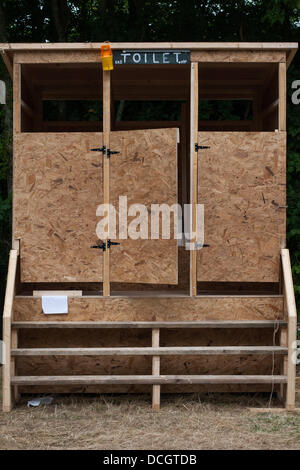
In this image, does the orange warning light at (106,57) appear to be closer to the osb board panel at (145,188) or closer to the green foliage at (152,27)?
the osb board panel at (145,188)

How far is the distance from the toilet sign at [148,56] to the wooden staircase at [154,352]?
216 cm

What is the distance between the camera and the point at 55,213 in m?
5.36

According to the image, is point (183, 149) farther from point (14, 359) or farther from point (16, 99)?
point (14, 359)

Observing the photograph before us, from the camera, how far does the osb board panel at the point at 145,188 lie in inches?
205

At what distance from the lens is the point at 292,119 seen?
8008 mm

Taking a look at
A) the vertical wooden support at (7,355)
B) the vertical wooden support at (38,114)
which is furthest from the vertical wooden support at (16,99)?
the vertical wooden support at (38,114)

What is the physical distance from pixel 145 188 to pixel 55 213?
2.97 feet

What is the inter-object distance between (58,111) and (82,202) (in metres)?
4.04

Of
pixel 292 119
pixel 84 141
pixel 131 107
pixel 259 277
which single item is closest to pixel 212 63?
pixel 84 141

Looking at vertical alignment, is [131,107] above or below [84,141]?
above

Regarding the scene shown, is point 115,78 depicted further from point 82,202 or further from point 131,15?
point 131,15

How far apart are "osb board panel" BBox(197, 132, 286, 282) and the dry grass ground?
124cm

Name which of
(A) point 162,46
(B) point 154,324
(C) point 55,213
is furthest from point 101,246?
(A) point 162,46

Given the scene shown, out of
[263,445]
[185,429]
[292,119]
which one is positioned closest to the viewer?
[263,445]
